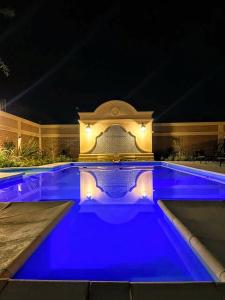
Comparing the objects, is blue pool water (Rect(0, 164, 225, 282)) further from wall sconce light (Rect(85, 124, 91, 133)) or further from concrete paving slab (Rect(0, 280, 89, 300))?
wall sconce light (Rect(85, 124, 91, 133))

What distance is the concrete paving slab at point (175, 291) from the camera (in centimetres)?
185

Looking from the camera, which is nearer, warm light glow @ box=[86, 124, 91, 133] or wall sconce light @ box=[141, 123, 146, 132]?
wall sconce light @ box=[141, 123, 146, 132]

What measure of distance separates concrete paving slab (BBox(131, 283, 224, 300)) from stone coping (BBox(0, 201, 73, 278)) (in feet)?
3.41

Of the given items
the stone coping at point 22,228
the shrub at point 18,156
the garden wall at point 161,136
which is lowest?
the stone coping at point 22,228

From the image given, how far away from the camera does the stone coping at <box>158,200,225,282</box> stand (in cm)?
242

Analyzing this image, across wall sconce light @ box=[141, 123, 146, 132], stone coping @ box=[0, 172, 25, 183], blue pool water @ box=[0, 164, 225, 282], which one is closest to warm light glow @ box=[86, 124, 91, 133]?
wall sconce light @ box=[141, 123, 146, 132]

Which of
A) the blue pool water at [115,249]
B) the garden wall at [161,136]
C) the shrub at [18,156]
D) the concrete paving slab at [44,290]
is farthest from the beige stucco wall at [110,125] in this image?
the concrete paving slab at [44,290]

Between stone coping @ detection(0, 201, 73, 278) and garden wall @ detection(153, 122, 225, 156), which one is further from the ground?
garden wall @ detection(153, 122, 225, 156)

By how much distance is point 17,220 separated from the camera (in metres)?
3.63

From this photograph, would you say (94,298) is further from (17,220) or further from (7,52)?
(7,52)

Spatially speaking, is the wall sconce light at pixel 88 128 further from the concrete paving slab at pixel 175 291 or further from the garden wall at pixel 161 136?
the concrete paving slab at pixel 175 291

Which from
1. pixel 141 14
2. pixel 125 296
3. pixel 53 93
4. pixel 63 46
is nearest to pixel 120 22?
pixel 141 14

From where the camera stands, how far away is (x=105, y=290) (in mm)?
1938

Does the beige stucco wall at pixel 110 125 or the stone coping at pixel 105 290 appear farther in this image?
the beige stucco wall at pixel 110 125
